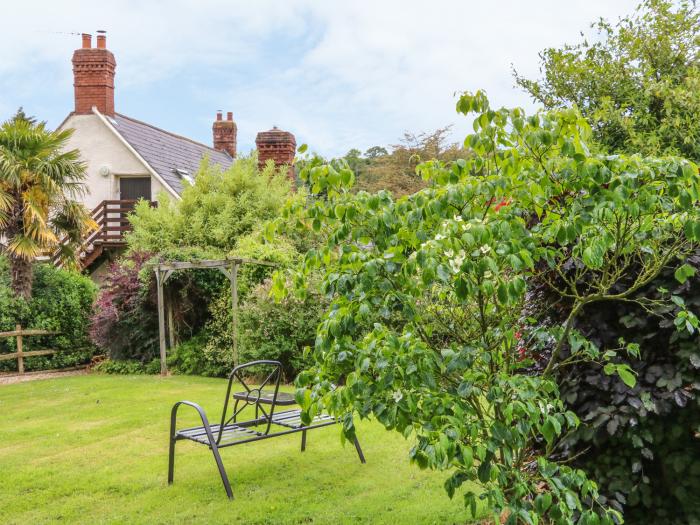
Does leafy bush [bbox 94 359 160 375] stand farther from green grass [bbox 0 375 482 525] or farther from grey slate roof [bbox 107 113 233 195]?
grey slate roof [bbox 107 113 233 195]

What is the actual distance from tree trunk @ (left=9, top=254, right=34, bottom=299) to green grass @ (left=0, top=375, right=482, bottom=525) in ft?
21.6

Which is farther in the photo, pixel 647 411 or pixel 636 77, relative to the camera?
→ pixel 636 77

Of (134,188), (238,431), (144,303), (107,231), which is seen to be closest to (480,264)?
(238,431)

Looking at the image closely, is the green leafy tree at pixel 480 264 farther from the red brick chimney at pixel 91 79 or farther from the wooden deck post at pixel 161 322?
the red brick chimney at pixel 91 79

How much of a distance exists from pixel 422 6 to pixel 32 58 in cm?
930

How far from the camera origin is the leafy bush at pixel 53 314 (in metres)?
14.7

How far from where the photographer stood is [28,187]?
561 inches

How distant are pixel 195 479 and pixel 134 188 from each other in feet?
57.5

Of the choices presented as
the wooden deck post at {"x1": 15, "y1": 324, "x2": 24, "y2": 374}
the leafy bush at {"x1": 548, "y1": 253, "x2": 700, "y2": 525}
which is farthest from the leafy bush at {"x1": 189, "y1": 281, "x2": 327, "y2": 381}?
the leafy bush at {"x1": 548, "y1": 253, "x2": 700, "y2": 525}

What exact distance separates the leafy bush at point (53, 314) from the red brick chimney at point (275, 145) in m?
7.87

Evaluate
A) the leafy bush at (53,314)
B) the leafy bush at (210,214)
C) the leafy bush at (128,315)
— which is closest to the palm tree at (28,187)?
the leafy bush at (53,314)

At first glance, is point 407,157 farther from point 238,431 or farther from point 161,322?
point 238,431

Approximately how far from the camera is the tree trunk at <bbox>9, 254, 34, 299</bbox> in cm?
1432

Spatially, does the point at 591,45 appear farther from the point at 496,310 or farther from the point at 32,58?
the point at 32,58
